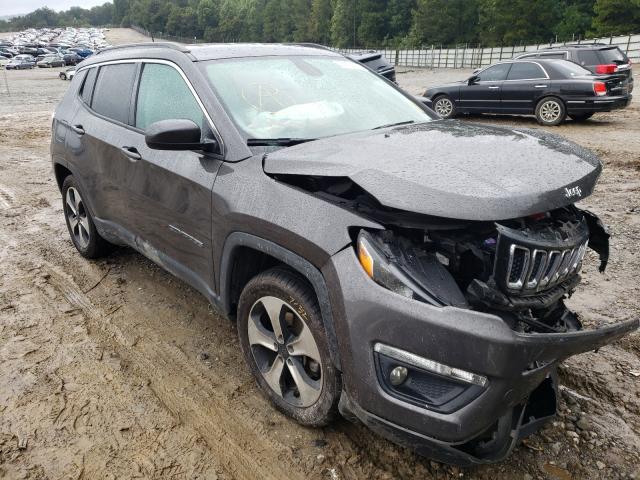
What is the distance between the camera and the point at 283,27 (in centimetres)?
10750

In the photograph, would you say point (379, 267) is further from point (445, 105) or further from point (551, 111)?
point (445, 105)

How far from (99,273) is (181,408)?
2.23 m

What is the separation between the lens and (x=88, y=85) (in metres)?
4.36

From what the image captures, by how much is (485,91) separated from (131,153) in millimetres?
11136

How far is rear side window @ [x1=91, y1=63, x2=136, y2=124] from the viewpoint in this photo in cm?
371

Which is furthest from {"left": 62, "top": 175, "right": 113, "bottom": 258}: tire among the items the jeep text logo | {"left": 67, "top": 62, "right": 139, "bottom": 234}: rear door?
the jeep text logo

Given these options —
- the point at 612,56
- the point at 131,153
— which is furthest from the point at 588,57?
the point at 131,153

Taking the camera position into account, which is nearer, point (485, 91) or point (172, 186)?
point (172, 186)

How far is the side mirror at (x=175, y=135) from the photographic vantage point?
2.64 m

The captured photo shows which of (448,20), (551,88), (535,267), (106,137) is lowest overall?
(551,88)

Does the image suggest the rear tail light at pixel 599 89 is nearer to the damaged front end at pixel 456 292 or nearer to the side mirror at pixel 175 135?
the damaged front end at pixel 456 292

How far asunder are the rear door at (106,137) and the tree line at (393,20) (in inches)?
2049

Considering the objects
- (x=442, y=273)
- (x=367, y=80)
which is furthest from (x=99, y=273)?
(x=442, y=273)

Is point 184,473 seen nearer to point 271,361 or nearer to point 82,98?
point 271,361
